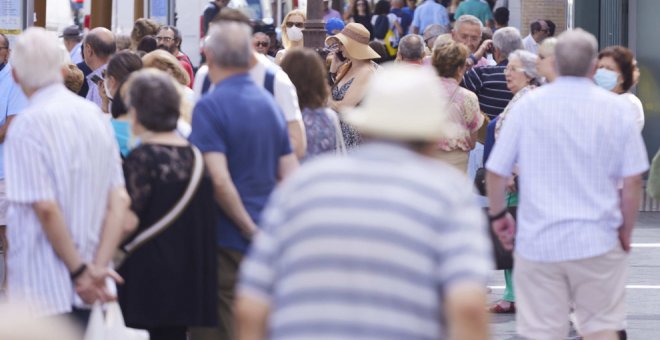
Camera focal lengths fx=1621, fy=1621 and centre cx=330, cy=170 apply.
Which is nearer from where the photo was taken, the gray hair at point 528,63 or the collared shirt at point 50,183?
the collared shirt at point 50,183

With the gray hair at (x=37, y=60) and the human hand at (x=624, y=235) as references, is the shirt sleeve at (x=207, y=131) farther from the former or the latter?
the human hand at (x=624, y=235)

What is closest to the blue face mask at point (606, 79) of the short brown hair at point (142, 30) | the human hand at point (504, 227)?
the human hand at point (504, 227)

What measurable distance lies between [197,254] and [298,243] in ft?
8.82

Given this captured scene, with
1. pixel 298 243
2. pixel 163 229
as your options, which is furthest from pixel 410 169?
pixel 163 229

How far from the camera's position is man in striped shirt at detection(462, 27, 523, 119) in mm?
11680

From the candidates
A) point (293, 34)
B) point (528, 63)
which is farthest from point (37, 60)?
point (293, 34)

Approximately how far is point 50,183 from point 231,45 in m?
1.35

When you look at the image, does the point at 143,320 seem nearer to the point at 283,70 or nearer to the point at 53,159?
the point at 53,159

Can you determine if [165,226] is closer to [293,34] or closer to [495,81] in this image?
[495,81]

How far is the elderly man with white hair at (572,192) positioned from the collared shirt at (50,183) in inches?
79.2

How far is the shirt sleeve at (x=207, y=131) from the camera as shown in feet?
23.3

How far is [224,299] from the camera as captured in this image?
734 cm

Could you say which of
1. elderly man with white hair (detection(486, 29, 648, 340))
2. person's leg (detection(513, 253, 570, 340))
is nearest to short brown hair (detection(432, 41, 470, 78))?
elderly man with white hair (detection(486, 29, 648, 340))

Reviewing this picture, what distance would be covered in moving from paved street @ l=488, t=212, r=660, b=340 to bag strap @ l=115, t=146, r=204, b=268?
361 cm
